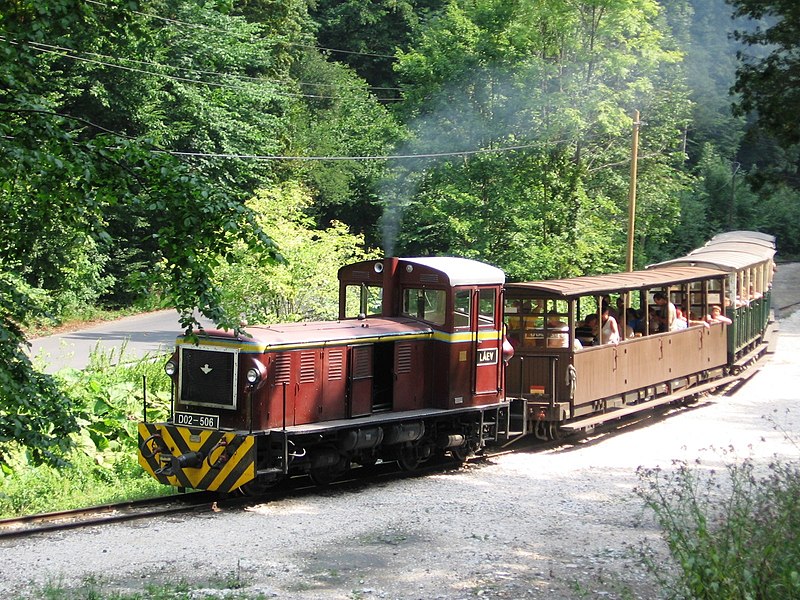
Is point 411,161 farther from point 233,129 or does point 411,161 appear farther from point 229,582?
point 229,582

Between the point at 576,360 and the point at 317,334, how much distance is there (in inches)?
192

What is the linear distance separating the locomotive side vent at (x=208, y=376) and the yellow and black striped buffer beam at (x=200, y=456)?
47 cm

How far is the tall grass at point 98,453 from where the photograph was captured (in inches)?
480

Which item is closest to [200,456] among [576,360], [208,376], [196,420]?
[196,420]

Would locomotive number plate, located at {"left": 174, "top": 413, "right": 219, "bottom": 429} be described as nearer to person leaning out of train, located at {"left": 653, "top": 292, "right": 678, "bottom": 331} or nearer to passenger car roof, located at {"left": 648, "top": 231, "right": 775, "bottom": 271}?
person leaning out of train, located at {"left": 653, "top": 292, "right": 678, "bottom": 331}

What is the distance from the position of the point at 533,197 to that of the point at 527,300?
1503 cm

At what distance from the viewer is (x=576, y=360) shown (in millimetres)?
15250

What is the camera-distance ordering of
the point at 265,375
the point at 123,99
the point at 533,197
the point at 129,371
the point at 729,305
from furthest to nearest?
the point at 123,99
the point at 533,197
the point at 729,305
the point at 129,371
the point at 265,375

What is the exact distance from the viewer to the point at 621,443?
52.5 feet

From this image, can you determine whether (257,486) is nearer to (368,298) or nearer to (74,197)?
(368,298)

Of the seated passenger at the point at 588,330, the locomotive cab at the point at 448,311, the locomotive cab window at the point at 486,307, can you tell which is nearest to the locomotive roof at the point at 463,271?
the locomotive cab at the point at 448,311

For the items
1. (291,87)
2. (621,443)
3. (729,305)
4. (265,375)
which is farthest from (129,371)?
(291,87)

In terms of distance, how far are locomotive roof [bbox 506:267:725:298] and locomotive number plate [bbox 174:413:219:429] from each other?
5.71 meters

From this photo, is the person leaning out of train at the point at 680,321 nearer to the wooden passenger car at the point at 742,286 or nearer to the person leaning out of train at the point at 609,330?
the wooden passenger car at the point at 742,286
